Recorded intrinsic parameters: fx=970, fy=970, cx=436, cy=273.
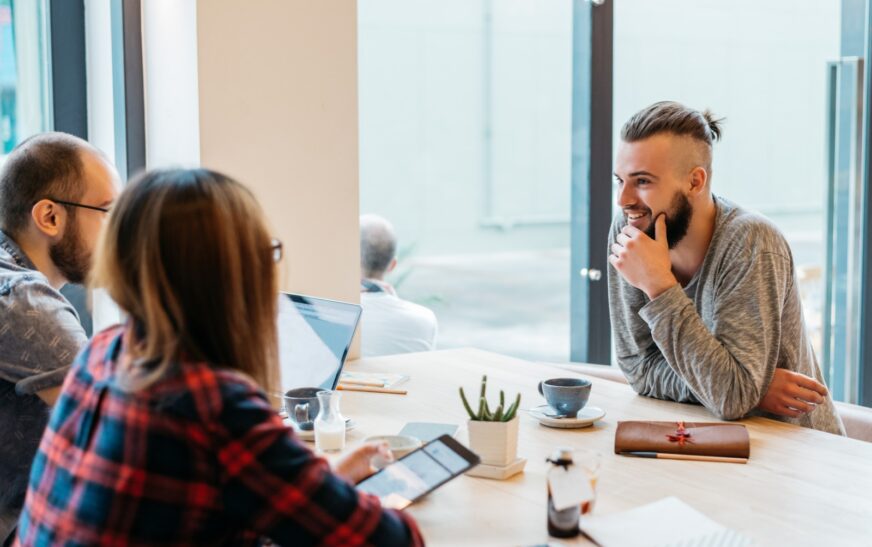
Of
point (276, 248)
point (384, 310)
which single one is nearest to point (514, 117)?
point (384, 310)

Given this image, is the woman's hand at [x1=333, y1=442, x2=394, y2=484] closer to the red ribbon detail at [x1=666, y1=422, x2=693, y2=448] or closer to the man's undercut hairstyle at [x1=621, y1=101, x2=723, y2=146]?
the red ribbon detail at [x1=666, y1=422, x2=693, y2=448]

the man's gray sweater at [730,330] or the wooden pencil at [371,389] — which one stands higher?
the man's gray sweater at [730,330]

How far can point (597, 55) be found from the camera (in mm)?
3449

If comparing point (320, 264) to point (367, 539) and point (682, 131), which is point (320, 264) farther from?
point (367, 539)

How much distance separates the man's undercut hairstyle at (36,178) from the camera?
73.0 inches

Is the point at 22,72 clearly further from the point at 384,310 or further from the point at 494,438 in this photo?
A: the point at 494,438

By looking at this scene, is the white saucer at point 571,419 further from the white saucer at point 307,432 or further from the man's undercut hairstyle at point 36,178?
the man's undercut hairstyle at point 36,178

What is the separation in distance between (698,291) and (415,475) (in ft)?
3.22

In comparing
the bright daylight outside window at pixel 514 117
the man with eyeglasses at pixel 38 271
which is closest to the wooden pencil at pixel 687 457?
the man with eyeglasses at pixel 38 271

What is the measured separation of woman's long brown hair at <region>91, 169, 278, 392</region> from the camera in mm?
1053

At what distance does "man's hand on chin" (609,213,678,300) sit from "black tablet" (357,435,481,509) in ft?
2.47

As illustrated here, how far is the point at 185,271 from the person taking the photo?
1.06 metres

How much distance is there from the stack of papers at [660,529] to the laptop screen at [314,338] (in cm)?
78

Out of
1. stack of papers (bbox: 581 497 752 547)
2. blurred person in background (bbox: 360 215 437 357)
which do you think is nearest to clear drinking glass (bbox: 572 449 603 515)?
stack of papers (bbox: 581 497 752 547)
